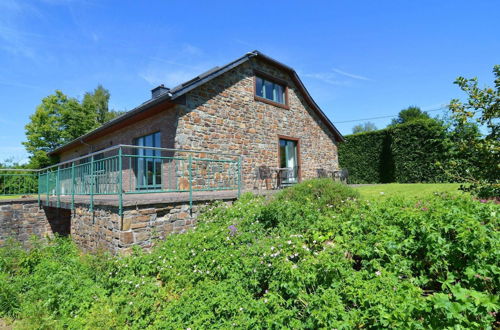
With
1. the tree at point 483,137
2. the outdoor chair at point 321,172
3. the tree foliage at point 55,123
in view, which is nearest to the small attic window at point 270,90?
the outdoor chair at point 321,172

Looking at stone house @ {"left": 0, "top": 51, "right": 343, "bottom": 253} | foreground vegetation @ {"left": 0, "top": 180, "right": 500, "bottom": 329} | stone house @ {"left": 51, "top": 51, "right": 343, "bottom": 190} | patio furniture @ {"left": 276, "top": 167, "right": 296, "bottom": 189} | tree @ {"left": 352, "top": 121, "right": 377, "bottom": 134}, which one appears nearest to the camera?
foreground vegetation @ {"left": 0, "top": 180, "right": 500, "bottom": 329}

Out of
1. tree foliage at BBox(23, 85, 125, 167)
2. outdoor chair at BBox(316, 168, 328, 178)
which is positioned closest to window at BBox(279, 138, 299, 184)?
outdoor chair at BBox(316, 168, 328, 178)

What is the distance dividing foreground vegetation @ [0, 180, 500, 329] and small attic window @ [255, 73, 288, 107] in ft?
23.4

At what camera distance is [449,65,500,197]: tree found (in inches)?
149

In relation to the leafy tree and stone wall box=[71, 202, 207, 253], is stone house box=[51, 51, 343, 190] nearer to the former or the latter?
stone wall box=[71, 202, 207, 253]

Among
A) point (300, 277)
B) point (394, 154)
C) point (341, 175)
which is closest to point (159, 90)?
point (341, 175)

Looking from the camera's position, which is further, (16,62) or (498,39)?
(16,62)

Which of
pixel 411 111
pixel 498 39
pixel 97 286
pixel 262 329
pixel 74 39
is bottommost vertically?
pixel 97 286

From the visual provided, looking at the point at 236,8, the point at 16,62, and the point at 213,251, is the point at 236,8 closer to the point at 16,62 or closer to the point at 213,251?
the point at 213,251

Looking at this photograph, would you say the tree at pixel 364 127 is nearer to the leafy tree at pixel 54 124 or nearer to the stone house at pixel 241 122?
the stone house at pixel 241 122

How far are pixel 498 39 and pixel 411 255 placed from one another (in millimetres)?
5747

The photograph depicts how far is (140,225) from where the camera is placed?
5258 mm

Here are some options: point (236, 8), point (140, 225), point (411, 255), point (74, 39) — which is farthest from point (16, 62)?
point (411, 255)

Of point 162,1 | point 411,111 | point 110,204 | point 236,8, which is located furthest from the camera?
point 411,111
